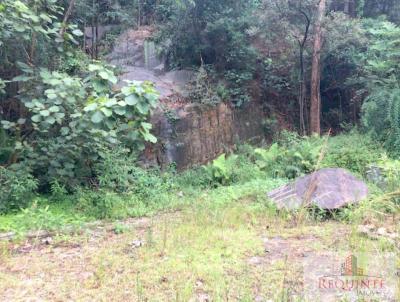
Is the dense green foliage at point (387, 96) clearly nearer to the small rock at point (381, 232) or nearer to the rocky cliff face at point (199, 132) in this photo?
the rocky cliff face at point (199, 132)

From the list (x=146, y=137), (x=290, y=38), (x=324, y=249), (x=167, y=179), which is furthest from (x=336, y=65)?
(x=324, y=249)

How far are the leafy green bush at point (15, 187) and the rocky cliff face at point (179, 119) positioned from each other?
3278 millimetres

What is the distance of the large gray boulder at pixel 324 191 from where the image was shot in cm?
512

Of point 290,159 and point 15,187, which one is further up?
point 15,187

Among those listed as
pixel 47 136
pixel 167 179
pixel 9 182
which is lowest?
pixel 167 179

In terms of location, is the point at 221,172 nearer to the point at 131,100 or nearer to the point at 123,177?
the point at 123,177

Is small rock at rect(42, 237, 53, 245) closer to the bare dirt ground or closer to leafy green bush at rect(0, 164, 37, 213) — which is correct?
the bare dirt ground

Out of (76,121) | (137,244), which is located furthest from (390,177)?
(76,121)

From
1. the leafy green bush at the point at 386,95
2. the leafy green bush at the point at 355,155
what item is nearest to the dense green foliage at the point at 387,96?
the leafy green bush at the point at 386,95

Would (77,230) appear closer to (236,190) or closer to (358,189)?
(236,190)

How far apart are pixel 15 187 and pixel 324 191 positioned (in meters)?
4.05

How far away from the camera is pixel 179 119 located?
374 inches

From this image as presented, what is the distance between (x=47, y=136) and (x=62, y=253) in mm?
2760

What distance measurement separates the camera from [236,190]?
678 centimetres
